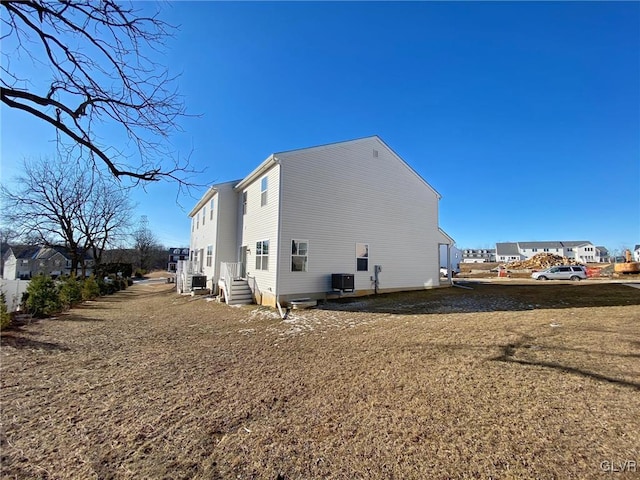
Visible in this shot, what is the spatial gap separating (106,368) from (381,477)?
16.8 ft

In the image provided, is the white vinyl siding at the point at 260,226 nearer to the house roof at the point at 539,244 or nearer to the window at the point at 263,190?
the window at the point at 263,190

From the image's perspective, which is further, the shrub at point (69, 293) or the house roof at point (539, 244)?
the house roof at point (539, 244)

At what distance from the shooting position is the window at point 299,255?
11648 millimetres

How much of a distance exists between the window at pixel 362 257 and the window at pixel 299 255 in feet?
8.92

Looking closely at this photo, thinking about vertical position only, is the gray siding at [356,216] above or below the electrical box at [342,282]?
above

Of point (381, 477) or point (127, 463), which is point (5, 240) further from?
point (381, 477)

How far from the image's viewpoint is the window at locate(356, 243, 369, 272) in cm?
1338

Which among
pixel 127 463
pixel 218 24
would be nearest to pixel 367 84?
pixel 218 24

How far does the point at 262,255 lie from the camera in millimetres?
12711

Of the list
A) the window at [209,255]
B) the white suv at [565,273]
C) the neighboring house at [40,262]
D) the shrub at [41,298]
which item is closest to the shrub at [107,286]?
the window at [209,255]

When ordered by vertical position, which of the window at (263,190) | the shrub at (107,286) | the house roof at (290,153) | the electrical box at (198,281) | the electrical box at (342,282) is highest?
the house roof at (290,153)

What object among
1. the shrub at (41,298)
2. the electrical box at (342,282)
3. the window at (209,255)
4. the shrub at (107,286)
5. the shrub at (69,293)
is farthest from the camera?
the shrub at (107,286)

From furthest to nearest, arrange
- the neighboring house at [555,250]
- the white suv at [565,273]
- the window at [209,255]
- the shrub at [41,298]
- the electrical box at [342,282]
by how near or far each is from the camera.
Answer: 1. the neighboring house at [555,250]
2. the white suv at [565,273]
3. the window at [209,255]
4. the electrical box at [342,282]
5. the shrub at [41,298]

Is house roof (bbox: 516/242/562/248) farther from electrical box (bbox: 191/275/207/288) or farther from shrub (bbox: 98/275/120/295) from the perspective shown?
shrub (bbox: 98/275/120/295)
